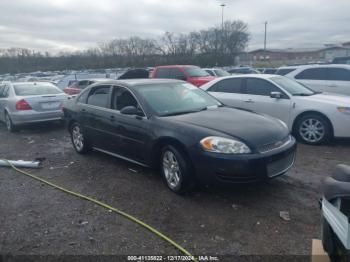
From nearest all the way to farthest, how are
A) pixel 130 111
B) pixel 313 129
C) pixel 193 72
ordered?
pixel 130 111 → pixel 313 129 → pixel 193 72

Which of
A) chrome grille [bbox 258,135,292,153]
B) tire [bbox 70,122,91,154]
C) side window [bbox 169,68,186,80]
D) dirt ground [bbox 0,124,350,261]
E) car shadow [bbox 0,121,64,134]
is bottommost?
car shadow [bbox 0,121,64,134]

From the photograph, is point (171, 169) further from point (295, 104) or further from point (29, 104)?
point (29, 104)

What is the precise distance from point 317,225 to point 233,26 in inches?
2572

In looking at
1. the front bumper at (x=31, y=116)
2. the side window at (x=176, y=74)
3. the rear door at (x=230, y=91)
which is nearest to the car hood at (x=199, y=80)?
the side window at (x=176, y=74)

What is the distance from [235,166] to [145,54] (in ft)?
161

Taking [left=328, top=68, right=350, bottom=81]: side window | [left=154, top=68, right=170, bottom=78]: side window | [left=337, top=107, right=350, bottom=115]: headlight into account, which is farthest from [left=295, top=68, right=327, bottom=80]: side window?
[left=154, top=68, right=170, bottom=78]: side window

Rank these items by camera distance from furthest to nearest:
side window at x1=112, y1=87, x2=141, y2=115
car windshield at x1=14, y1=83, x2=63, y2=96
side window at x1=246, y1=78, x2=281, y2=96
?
car windshield at x1=14, y1=83, x2=63, y2=96, side window at x1=246, y1=78, x2=281, y2=96, side window at x1=112, y1=87, x2=141, y2=115

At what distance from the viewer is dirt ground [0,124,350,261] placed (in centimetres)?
300

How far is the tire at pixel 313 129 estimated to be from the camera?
619cm

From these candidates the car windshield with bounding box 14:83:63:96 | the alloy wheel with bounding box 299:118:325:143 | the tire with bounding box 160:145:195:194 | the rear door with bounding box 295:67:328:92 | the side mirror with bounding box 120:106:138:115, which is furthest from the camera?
the rear door with bounding box 295:67:328:92

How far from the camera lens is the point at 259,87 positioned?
7.16 metres

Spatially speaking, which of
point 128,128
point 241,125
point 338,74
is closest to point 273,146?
point 241,125

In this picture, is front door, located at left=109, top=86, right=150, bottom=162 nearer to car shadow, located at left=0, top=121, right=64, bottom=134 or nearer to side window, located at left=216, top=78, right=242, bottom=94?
side window, located at left=216, top=78, right=242, bottom=94

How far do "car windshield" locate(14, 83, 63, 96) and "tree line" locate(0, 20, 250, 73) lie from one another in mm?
30567
